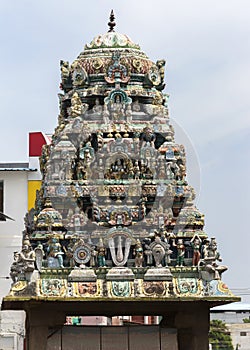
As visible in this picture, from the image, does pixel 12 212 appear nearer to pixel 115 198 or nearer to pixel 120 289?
pixel 115 198

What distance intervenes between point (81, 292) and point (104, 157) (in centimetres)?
430

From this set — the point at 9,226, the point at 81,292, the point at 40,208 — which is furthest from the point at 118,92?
the point at 9,226

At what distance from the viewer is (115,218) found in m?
35.8

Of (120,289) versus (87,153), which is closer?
(120,289)

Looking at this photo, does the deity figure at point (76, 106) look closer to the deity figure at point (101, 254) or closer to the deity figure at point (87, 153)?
the deity figure at point (87, 153)

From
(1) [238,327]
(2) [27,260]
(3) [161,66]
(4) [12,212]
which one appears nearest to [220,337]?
(1) [238,327]

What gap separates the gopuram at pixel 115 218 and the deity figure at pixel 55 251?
40mm

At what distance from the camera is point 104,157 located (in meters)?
36.6

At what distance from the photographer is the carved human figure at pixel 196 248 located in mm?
35375

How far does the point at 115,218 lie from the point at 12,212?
21.1 m

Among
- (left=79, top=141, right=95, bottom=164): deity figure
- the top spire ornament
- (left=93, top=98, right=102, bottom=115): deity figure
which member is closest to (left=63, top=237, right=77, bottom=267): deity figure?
(left=79, top=141, right=95, bottom=164): deity figure

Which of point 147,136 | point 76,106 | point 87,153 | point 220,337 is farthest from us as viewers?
point 220,337

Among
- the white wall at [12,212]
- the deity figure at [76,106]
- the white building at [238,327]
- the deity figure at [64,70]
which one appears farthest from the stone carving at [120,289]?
the white building at [238,327]

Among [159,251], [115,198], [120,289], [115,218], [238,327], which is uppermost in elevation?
[238,327]
